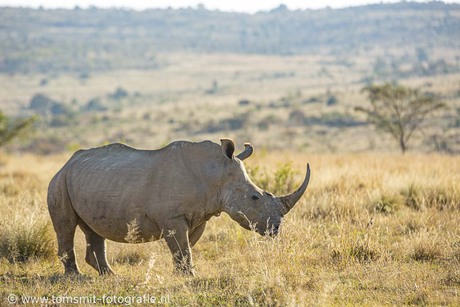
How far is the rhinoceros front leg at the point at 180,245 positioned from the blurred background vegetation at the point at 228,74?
1731 cm

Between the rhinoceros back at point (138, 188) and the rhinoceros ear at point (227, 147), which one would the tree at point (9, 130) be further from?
the rhinoceros ear at point (227, 147)

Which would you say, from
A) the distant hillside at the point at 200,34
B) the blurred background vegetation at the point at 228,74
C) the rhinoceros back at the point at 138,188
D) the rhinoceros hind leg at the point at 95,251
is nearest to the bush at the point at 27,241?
the rhinoceros hind leg at the point at 95,251

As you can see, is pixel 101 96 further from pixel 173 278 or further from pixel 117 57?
pixel 173 278

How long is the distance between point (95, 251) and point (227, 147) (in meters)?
2.05

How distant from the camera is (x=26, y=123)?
25.2 metres

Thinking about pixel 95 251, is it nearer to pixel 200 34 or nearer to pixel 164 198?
pixel 164 198

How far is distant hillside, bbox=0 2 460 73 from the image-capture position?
123 meters

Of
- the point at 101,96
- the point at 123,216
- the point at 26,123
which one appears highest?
the point at 123,216

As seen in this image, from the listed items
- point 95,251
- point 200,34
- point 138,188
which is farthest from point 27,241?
point 200,34

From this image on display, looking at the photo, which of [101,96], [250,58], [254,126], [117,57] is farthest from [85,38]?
[254,126]

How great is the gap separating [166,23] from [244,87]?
100644mm

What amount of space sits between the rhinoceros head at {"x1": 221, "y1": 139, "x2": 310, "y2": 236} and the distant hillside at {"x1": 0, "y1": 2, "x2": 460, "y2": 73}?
105 metres

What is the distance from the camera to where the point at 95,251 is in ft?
28.2

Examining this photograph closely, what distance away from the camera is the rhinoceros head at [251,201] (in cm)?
773
